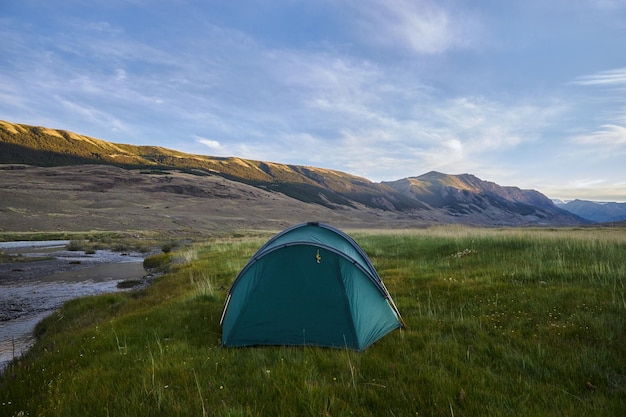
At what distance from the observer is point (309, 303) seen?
6223 mm

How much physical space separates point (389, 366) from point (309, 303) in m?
1.99

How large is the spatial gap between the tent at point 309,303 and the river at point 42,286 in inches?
172

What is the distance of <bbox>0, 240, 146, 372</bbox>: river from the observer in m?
10.3

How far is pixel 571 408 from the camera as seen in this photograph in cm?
360

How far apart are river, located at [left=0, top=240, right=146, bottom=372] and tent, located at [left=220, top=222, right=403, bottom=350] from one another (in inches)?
172

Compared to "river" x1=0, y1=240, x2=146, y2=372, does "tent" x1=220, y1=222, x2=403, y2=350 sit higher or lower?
higher

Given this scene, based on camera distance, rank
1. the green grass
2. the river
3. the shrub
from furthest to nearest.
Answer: the shrub → the river → the green grass

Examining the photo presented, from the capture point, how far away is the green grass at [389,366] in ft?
12.5

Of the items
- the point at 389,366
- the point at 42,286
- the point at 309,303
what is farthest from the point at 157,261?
the point at 389,366

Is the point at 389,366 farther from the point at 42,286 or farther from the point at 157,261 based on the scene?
the point at 157,261

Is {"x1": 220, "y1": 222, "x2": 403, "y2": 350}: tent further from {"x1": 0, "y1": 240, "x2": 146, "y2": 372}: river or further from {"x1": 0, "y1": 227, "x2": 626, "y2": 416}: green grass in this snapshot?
{"x1": 0, "y1": 240, "x2": 146, "y2": 372}: river

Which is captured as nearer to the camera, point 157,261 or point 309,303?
point 309,303

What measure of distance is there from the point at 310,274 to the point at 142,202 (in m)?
109

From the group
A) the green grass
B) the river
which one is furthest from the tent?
the river
